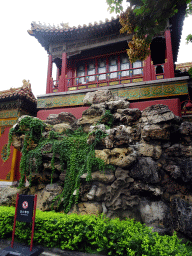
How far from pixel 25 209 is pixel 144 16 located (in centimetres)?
624

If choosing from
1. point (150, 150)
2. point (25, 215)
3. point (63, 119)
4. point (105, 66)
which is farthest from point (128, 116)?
point (105, 66)

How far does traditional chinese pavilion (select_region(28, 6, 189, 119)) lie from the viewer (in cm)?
857

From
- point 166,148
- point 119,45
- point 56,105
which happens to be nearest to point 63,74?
point 56,105

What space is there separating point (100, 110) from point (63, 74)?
505cm

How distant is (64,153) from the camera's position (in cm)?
659

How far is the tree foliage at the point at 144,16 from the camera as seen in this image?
4.35 meters

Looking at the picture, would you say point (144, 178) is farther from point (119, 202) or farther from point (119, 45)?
point (119, 45)

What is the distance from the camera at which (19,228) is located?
488 centimetres

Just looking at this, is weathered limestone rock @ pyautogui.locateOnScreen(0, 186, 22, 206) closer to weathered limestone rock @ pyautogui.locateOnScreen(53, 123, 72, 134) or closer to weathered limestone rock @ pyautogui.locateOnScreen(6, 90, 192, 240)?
weathered limestone rock @ pyautogui.locateOnScreen(6, 90, 192, 240)

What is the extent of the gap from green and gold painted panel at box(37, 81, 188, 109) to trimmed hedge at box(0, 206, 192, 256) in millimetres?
6182

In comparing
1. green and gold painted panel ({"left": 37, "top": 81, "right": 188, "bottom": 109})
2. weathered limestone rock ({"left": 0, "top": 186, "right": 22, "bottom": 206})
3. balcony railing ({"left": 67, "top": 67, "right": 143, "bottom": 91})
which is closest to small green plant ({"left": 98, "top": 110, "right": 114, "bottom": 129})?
green and gold painted panel ({"left": 37, "top": 81, "right": 188, "bottom": 109})

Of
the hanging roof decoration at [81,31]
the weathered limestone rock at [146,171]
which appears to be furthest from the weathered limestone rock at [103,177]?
the hanging roof decoration at [81,31]

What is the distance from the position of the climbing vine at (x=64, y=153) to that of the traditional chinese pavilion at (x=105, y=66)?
8.88 feet

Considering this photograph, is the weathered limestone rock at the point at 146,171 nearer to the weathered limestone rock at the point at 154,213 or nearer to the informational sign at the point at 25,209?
the weathered limestone rock at the point at 154,213
